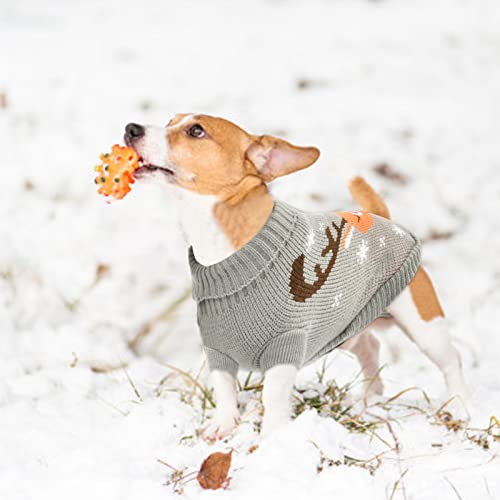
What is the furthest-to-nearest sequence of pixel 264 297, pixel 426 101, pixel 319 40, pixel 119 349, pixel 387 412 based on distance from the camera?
pixel 319 40 < pixel 426 101 < pixel 119 349 < pixel 387 412 < pixel 264 297

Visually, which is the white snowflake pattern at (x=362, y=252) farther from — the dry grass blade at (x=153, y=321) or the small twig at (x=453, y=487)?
Result: the dry grass blade at (x=153, y=321)

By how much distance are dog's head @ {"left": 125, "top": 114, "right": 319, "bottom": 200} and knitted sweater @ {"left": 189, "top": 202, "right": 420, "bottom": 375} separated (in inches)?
5.3

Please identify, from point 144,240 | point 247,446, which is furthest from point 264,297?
point 144,240

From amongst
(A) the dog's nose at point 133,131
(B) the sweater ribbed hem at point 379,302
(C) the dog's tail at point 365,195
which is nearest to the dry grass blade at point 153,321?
(C) the dog's tail at point 365,195

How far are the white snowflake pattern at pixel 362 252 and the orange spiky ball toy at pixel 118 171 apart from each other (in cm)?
74

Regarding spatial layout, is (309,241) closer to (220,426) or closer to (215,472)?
(220,426)

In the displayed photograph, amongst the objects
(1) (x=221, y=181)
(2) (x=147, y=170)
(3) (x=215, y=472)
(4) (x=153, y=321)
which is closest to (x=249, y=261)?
(1) (x=221, y=181)

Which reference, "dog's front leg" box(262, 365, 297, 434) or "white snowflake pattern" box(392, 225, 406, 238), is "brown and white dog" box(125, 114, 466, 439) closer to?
"dog's front leg" box(262, 365, 297, 434)

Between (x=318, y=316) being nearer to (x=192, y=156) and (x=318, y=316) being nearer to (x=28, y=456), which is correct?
(x=192, y=156)

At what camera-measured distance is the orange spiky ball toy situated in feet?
7.93

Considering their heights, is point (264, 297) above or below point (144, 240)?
above

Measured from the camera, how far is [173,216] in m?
2.88

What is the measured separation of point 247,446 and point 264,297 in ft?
1.44

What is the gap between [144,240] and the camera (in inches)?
185
